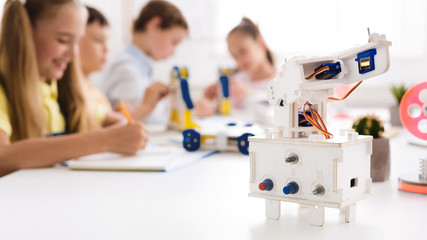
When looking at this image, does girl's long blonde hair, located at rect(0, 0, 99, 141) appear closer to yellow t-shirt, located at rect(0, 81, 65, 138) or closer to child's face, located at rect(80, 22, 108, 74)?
yellow t-shirt, located at rect(0, 81, 65, 138)

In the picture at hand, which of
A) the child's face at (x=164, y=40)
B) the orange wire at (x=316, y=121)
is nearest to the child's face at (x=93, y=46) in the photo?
the child's face at (x=164, y=40)

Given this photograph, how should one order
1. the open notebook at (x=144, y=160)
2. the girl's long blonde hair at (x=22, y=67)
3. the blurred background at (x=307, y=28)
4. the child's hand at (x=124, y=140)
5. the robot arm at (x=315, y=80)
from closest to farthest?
the robot arm at (x=315, y=80)
the open notebook at (x=144, y=160)
the child's hand at (x=124, y=140)
the girl's long blonde hair at (x=22, y=67)
the blurred background at (x=307, y=28)

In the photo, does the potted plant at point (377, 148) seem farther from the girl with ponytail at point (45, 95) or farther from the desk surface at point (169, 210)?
the girl with ponytail at point (45, 95)

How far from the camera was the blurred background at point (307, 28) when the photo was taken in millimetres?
3002

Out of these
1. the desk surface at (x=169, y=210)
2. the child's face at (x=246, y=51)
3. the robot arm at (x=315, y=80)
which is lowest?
the desk surface at (x=169, y=210)

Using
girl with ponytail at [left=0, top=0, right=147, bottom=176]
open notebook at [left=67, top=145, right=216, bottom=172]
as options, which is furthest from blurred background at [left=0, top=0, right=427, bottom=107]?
open notebook at [left=67, top=145, right=216, bottom=172]

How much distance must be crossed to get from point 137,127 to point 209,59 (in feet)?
7.28

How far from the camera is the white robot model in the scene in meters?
0.51

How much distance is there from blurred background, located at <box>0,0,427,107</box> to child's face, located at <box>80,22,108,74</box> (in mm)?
950

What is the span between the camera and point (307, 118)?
0.55 meters

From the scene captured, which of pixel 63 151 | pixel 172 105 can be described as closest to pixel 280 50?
pixel 172 105

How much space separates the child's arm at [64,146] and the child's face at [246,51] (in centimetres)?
105

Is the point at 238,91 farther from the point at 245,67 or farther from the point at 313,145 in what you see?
the point at 313,145

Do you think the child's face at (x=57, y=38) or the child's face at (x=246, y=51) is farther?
the child's face at (x=246, y=51)
